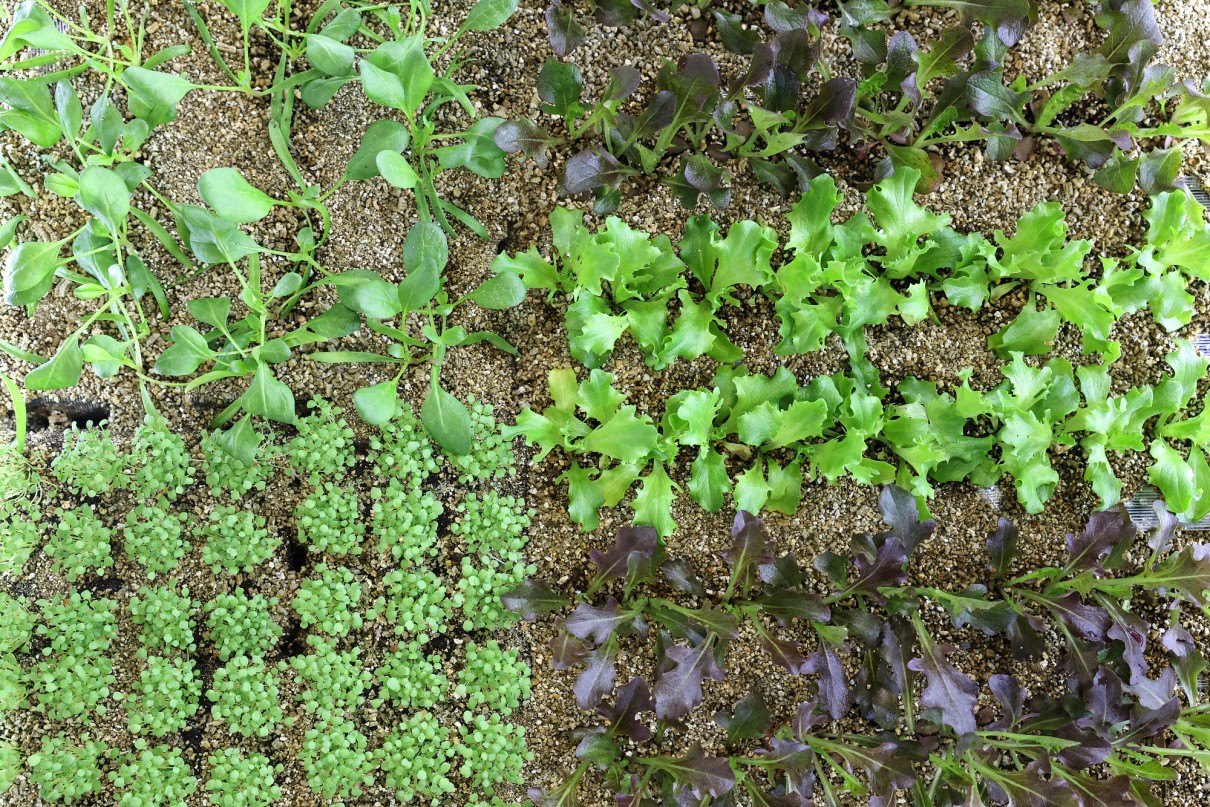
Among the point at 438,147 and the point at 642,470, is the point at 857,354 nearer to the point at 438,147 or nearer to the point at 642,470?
the point at 642,470

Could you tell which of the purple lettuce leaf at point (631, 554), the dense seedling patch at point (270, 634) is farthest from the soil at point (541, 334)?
the purple lettuce leaf at point (631, 554)

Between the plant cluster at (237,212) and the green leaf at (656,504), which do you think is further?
the green leaf at (656,504)

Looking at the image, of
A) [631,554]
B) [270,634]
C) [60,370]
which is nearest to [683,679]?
[631,554]

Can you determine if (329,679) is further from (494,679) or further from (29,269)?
(29,269)

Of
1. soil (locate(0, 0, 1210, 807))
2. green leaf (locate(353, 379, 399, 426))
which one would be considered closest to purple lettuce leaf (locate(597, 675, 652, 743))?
soil (locate(0, 0, 1210, 807))

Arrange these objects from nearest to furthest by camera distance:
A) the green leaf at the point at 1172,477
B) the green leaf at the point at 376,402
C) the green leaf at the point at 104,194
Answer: the green leaf at the point at 104,194
the green leaf at the point at 376,402
the green leaf at the point at 1172,477

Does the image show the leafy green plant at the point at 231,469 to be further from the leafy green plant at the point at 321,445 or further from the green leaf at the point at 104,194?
the green leaf at the point at 104,194
